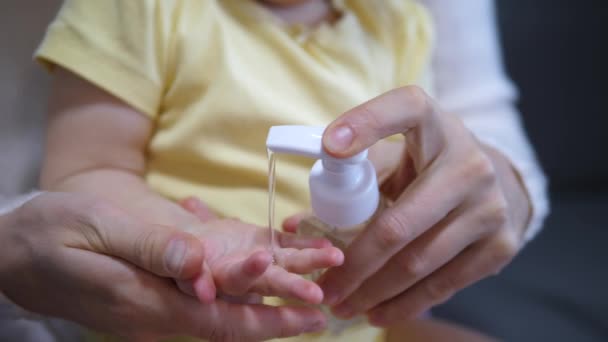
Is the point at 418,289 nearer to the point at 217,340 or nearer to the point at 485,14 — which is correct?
the point at 217,340

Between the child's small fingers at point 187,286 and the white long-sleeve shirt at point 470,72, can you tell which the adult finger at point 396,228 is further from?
the white long-sleeve shirt at point 470,72

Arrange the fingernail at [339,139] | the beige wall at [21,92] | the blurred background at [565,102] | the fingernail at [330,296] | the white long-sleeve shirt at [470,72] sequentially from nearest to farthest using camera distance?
the fingernail at [339,139] < the fingernail at [330,296] < the beige wall at [21,92] < the white long-sleeve shirt at [470,72] < the blurred background at [565,102]

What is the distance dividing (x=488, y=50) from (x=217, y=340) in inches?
23.7

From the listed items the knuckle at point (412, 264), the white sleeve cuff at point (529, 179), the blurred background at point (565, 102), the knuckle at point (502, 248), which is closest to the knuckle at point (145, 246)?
the knuckle at point (412, 264)

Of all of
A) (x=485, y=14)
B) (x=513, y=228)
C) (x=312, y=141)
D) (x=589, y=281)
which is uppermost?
(x=312, y=141)

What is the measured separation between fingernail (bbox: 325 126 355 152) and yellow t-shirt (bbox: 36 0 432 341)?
0.20m

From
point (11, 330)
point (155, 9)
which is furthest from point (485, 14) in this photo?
point (11, 330)

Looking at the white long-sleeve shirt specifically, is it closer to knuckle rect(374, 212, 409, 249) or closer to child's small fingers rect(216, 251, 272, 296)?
knuckle rect(374, 212, 409, 249)

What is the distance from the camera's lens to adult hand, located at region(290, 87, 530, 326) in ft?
1.27

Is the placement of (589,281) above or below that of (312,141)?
below

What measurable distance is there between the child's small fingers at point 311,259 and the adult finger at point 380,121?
76mm

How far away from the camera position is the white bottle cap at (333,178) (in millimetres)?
331

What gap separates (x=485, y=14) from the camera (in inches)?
31.3

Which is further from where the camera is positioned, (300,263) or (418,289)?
(418,289)
